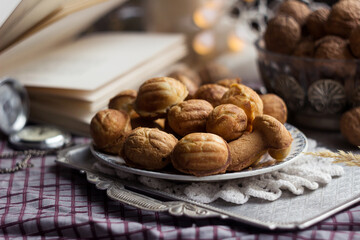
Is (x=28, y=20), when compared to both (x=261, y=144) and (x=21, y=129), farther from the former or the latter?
(x=261, y=144)

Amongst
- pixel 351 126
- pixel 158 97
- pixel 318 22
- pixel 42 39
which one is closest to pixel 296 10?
pixel 318 22

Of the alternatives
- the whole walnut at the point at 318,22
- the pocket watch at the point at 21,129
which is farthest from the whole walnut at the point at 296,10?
the pocket watch at the point at 21,129

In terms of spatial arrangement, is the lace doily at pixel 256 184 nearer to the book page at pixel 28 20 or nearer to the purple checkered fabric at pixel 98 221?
the purple checkered fabric at pixel 98 221

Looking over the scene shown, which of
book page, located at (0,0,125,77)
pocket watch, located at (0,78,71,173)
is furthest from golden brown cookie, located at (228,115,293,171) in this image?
book page, located at (0,0,125,77)

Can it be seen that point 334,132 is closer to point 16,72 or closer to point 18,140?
point 18,140

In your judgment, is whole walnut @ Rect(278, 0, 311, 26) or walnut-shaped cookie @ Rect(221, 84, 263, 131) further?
whole walnut @ Rect(278, 0, 311, 26)

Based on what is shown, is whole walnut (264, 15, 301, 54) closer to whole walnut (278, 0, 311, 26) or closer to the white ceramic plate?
whole walnut (278, 0, 311, 26)

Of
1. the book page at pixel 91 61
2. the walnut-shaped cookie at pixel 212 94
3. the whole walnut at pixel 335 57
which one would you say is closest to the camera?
the walnut-shaped cookie at pixel 212 94

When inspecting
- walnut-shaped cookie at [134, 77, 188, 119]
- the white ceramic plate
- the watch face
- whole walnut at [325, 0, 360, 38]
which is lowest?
the watch face
